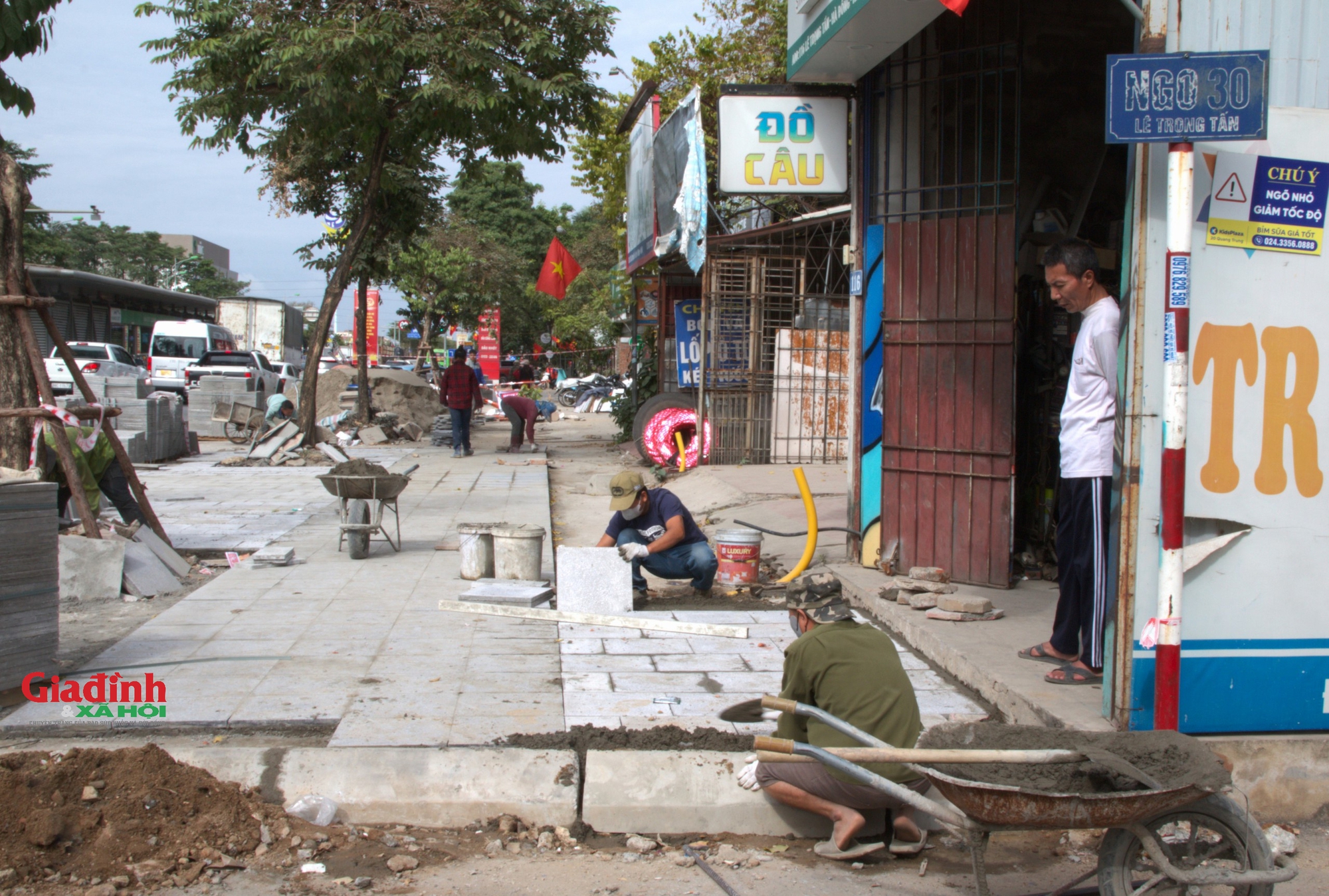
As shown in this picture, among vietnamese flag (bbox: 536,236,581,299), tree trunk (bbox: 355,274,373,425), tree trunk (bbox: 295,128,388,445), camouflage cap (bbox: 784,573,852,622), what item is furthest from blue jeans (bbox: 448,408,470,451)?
→ camouflage cap (bbox: 784,573,852,622)

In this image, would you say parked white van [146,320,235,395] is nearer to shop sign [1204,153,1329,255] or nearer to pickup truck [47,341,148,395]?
pickup truck [47,341,148,395]

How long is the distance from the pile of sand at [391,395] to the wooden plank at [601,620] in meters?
16.3

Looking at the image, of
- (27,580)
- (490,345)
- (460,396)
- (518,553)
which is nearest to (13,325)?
(27,580)

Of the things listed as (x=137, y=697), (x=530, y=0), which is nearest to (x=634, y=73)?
(x=530, y=0)

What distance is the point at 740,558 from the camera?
24.2ft

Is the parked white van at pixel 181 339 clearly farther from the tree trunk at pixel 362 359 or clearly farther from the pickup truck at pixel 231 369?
the tree trunk at pixel 362 359

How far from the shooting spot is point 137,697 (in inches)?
187

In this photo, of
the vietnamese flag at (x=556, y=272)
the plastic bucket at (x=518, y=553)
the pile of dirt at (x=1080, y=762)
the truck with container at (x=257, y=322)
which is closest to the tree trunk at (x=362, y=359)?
the vietnamese flag at (x=556, y=272)

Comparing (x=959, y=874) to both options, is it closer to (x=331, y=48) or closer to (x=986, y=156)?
(x=986, y=156)

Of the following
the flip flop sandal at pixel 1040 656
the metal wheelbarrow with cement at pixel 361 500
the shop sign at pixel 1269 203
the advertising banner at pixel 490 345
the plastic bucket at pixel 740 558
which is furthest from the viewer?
the advertising banner at pixel 490 345

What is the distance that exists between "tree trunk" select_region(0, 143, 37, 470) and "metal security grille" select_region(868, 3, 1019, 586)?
598 cm

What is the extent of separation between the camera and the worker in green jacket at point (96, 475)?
24.9ft

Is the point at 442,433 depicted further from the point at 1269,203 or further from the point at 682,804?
the point at 1269,203

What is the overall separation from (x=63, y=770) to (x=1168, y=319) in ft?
14.2
